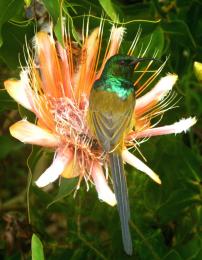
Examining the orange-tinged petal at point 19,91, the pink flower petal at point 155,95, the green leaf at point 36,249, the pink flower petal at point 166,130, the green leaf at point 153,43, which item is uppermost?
the green leaf at point 153,43

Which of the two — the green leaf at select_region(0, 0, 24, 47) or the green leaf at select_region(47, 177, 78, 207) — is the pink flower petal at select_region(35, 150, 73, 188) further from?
the green leaf at select_region(0, 0, 24, 47)

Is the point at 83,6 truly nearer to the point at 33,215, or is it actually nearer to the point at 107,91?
the point at 107,91

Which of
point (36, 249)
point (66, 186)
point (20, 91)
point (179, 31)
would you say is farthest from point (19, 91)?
point (179, 31)

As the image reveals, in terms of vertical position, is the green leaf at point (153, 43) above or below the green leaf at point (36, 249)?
above

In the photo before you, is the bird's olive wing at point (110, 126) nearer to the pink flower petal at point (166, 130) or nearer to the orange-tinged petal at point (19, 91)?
the pink flower petal at point (166, 130)

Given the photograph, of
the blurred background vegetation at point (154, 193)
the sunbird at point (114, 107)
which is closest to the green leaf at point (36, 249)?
the sunbird at point (114, 107)

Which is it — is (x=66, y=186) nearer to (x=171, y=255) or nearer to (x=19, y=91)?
(x=19, y=91)
